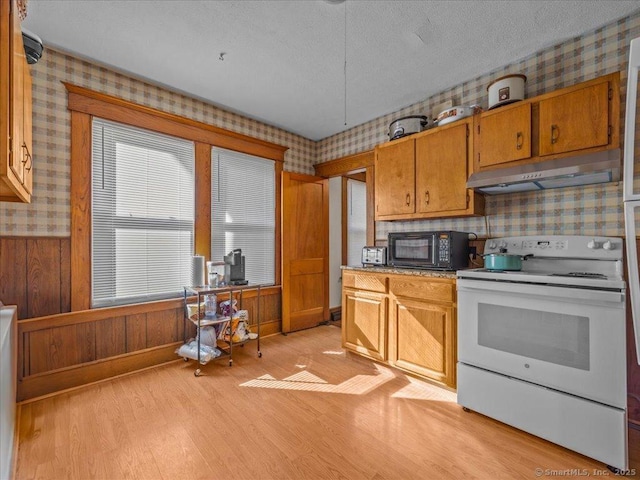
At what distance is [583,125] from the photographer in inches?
78.3

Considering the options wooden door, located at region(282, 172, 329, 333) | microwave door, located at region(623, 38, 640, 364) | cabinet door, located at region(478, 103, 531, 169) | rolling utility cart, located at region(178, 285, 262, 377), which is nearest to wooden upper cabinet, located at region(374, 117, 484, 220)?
cabinet door, located at region(478, 103, 531, 169)

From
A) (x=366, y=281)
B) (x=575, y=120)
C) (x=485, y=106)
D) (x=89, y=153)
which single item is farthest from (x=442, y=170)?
(x=89, y=153)

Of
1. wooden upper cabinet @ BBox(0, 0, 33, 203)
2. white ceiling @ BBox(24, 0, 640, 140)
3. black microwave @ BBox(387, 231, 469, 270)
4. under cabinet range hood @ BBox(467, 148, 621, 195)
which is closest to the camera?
wooden upper cabinet @ BBox(0, 0, 33, 203)

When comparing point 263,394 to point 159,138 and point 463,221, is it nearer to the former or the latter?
point 463,221

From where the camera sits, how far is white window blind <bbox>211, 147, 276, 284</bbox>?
3.46 metres

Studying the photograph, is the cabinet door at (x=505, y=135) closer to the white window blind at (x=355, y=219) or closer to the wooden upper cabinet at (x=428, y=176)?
the wooden upper cabinet at (x=428, y=176)

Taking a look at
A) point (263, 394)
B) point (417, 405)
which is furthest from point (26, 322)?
point (417, 405)

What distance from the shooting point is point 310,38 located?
89.0 inches

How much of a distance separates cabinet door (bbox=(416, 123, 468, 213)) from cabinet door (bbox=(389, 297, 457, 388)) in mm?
878

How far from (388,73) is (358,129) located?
48.2 inches

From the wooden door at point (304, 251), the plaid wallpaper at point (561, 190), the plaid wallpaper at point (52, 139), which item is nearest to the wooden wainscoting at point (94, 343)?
the plaid wallpaper at point (52, 139)

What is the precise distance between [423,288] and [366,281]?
0.60m

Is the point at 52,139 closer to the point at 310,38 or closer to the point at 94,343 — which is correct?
the point at 94,343

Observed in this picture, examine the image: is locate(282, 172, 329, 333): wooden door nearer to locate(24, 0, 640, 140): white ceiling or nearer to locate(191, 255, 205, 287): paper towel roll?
locate(191, 255, 205, 287): paper towel roll
